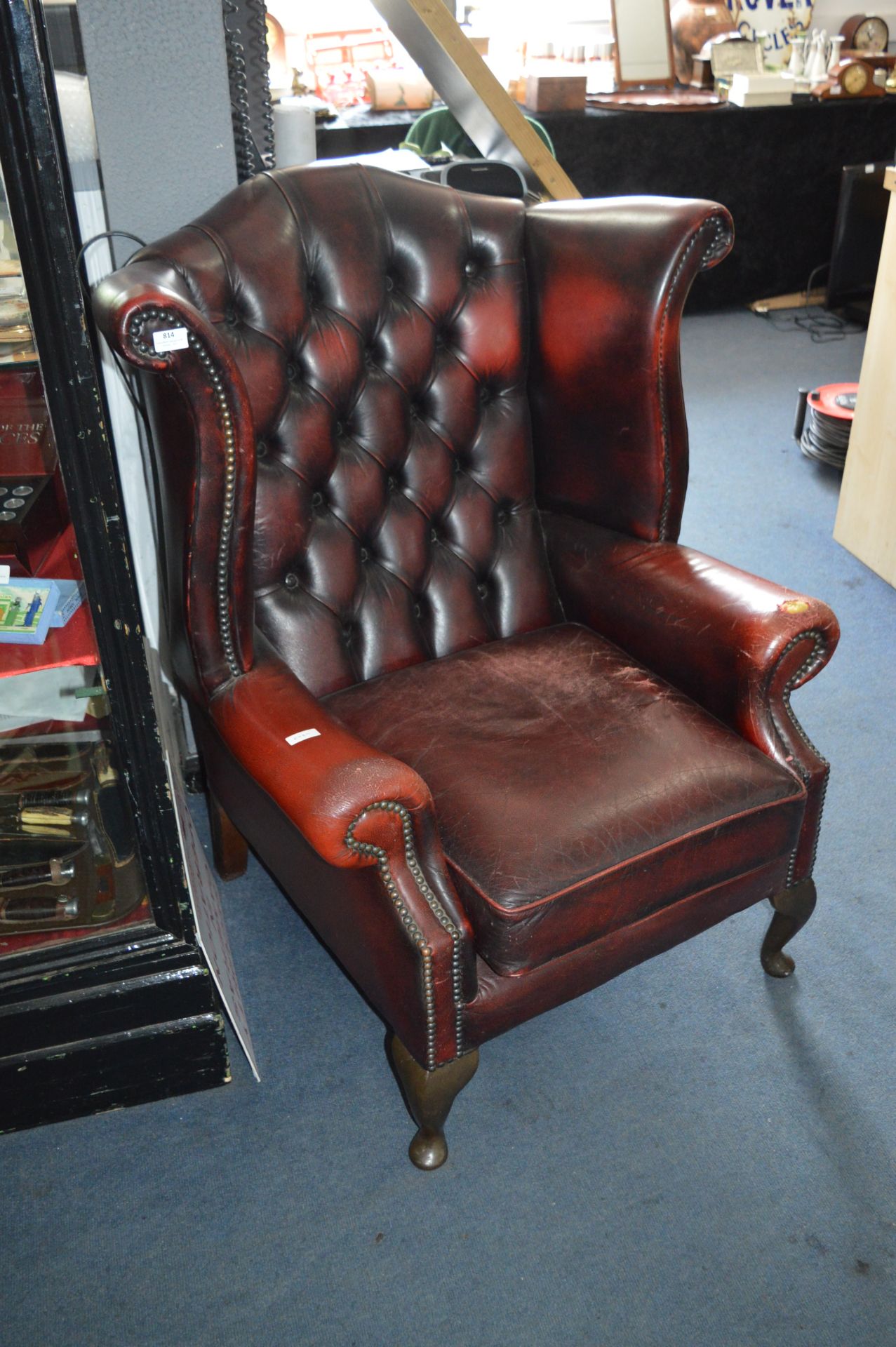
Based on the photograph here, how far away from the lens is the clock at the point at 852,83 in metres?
4.19

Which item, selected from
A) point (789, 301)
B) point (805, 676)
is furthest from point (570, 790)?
point (789, 301)

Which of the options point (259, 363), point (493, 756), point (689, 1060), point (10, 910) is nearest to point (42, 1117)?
point (10, 910)

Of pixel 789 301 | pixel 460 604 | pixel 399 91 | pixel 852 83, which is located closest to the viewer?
pixel 460 604

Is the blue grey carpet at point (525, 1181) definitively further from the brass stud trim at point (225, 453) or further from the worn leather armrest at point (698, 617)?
the brass stud trim at point (225, 453)

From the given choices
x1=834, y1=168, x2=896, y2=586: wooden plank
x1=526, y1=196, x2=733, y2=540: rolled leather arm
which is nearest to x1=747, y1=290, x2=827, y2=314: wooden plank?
x1=834, y1=168, x2=896, y2=586: wooden plank

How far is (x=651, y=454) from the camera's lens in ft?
5.34

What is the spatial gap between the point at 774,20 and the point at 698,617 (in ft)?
13.6

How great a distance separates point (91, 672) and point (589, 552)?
798mm

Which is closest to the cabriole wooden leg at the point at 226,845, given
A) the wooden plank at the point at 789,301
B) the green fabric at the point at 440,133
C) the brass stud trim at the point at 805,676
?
the brass stud trim at the point at 805,676

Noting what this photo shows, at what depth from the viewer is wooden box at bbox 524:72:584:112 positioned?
386cm

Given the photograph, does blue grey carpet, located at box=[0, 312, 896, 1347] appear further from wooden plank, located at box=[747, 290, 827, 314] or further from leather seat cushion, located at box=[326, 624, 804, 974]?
wooden plank, located at box=[747, 290, 827, 314]

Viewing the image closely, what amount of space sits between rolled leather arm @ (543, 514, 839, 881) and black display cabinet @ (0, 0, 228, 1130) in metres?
0.73

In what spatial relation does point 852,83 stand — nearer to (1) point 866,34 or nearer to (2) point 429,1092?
(1) point 866,34

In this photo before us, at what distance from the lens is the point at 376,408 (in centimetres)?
163
